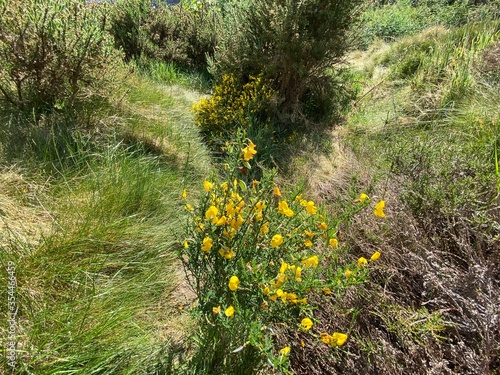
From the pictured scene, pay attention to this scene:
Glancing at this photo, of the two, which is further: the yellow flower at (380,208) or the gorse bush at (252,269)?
the yellow flower at (380,208)

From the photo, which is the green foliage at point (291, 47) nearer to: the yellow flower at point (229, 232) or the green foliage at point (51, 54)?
the green foliage at point (51, 54)

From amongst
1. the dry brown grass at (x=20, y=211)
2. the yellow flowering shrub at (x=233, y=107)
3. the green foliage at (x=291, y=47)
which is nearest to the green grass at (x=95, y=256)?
the dry brown grass at (x=20, y=211)

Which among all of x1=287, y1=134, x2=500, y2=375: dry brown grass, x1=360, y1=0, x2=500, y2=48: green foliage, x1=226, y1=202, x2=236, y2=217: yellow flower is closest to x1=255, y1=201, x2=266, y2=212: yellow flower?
x1=226, y1=202, x2=236, y2=217: yellow flower

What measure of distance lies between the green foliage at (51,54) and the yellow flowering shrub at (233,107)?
3.70 ft

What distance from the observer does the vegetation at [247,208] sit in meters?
1.17

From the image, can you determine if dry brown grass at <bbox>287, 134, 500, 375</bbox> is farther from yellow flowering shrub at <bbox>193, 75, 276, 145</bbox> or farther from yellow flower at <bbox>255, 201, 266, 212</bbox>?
yellow flowering shrub at <bbox>193, 75, 276, 145</bbox>

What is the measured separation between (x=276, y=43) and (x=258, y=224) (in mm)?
2817

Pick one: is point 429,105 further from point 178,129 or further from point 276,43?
point 178,129

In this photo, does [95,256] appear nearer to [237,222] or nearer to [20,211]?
[20,211]

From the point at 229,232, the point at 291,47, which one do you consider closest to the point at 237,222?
the point at 229,232

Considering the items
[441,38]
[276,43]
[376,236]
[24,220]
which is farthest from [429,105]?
[24,220]

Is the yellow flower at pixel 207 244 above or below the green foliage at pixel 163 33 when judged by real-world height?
below

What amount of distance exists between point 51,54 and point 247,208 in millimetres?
2152

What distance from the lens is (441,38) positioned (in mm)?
5340
